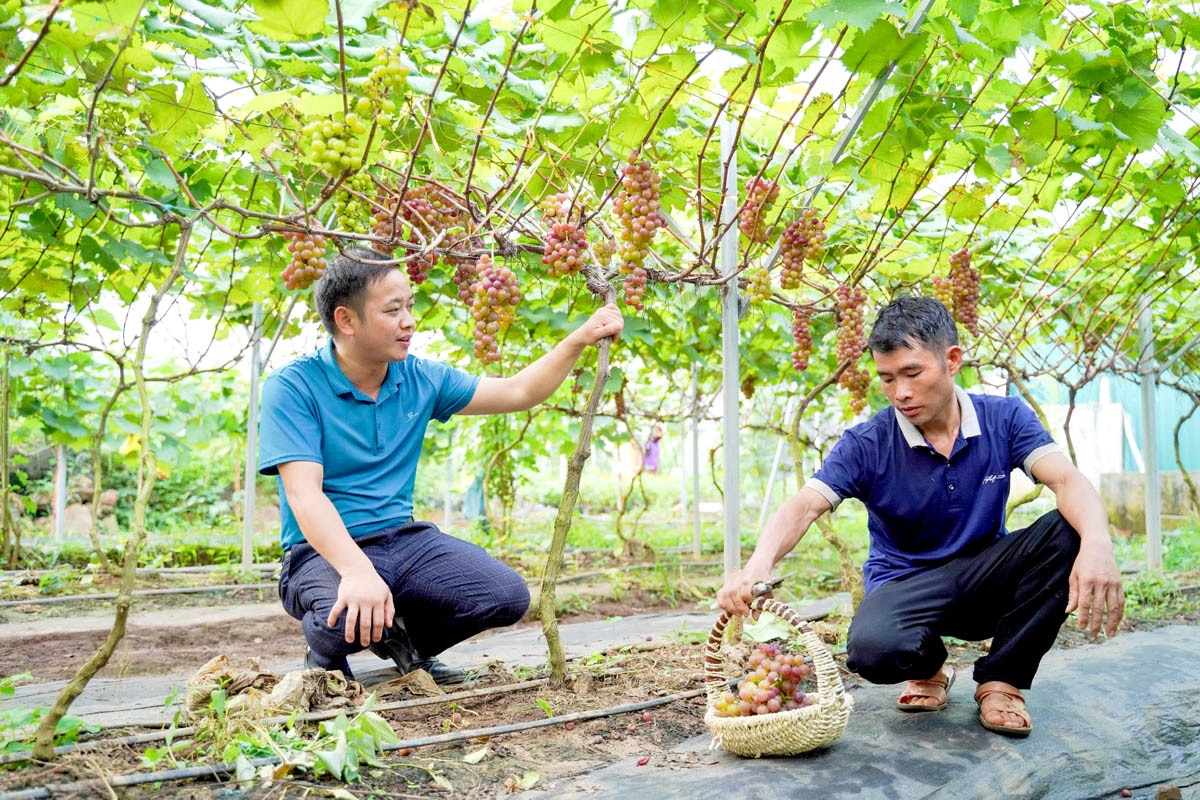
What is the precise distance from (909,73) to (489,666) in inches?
97.1

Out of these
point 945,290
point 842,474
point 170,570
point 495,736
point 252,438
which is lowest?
point 495,736

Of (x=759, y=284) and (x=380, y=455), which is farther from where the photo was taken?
(x=759, y=284)

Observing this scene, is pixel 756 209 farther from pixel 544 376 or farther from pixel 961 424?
pixel 961 424

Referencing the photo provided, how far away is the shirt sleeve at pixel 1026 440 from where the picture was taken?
8.38 feet

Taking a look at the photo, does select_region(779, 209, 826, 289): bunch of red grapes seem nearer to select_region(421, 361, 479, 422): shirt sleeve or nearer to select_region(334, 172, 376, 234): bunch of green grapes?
select_region(421, 361, 479, 422): shirt sleeve

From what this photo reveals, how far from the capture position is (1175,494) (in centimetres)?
1045

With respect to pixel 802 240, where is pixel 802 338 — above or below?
below

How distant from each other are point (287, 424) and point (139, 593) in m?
3.26

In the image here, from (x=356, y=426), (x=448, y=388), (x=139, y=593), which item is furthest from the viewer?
(x=139, y=593)

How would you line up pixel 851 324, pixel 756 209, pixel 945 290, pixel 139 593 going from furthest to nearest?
pixel 139 593, pixel 945 290, pixel 851 324, pixel 756 209

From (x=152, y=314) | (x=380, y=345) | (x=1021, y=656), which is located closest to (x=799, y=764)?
(x=1021, y=656)

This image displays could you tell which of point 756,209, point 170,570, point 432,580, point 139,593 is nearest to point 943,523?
point 756,209

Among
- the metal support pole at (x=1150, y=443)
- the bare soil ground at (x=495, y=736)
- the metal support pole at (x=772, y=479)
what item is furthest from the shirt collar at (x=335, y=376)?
the metal support pole at (x=772, y=479)

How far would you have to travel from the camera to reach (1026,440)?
2.59 metres
